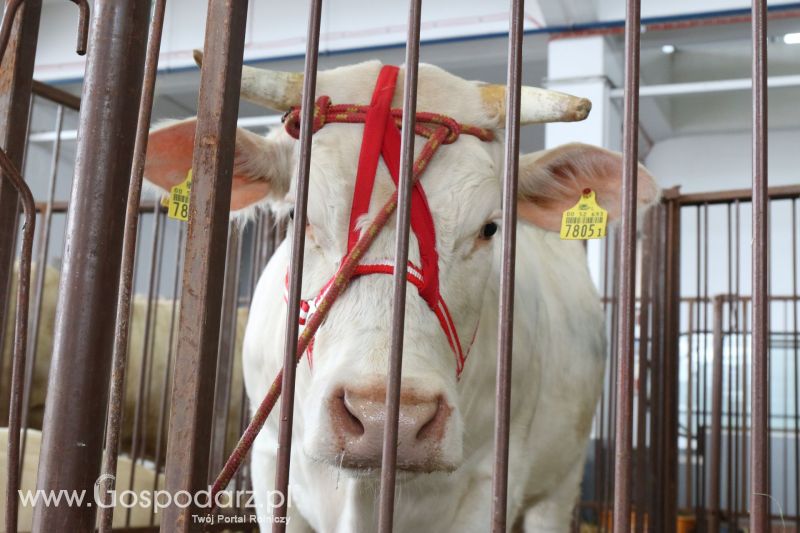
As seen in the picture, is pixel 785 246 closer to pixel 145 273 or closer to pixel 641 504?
pixel 641 504

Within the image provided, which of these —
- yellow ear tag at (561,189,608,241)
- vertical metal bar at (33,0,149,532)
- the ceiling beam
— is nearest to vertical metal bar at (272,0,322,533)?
vertical metal bar at (33,0,149,532)

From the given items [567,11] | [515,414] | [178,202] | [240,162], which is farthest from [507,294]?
[567,11]

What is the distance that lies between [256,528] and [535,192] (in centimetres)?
253

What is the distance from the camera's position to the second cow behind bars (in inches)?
65.2

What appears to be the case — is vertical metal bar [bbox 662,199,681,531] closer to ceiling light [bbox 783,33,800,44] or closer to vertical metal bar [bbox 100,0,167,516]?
vertical metal bar [bbox 100,0,167,516]

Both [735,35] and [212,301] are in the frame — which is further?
[735,35]

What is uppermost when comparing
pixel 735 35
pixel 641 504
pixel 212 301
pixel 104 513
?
pixel 735 35

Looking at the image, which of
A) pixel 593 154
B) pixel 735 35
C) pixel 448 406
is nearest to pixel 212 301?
pixel 448 406

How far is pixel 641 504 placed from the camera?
159 inches

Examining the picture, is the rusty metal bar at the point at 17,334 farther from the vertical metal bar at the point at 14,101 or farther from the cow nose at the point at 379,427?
the cow nose at the point at 379,427

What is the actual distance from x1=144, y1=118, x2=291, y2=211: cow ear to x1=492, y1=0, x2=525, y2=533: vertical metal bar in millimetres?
1417

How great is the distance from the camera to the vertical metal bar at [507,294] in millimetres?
1113

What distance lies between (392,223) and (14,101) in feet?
2.78

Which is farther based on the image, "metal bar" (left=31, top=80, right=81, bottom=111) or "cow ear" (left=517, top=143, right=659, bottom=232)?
"metal bar" (left=31, top=80, right=81, bottom=111)
